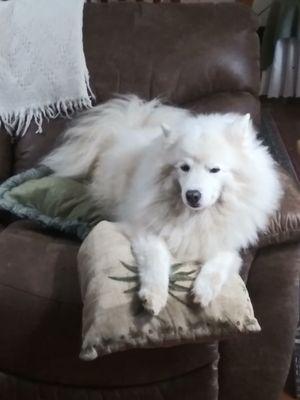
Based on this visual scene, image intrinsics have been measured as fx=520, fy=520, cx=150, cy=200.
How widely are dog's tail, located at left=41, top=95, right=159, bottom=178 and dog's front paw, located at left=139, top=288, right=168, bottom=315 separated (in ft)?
2.01

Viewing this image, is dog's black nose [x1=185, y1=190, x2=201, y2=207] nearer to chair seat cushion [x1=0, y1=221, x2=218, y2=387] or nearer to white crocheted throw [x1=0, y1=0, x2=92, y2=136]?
chair seat cushion [x1=0, y1=221, x2=218, y2=387]

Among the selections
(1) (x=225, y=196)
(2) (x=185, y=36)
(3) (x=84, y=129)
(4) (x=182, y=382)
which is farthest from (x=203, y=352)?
(2) (x=185, y=36)

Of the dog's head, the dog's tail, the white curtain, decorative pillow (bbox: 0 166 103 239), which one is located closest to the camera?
the dog's head

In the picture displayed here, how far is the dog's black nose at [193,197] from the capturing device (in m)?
1.10

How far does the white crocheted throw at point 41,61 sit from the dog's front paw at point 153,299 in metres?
0.86

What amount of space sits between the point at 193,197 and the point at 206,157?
93 mm

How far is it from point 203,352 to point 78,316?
0.30 meters

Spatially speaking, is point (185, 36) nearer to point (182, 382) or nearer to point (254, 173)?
point (254, 173)

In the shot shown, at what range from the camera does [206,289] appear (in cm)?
106

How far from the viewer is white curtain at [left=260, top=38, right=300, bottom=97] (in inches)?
105

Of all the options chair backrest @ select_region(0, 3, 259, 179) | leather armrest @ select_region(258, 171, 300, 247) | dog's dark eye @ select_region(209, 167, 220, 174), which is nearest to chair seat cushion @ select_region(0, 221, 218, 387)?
leather armrest @ select_region(258, 171, 300, 247)

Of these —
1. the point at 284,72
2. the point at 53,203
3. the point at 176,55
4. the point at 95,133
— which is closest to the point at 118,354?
the point at 53,203

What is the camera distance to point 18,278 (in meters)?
1.22

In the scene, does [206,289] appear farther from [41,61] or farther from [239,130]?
[41,61]
